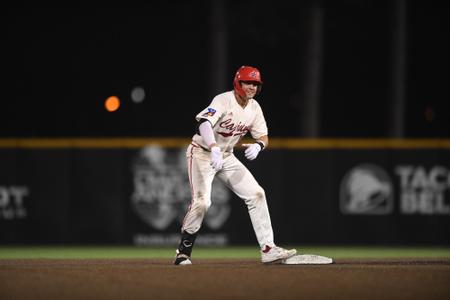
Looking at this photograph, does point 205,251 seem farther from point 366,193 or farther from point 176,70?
point 176,70

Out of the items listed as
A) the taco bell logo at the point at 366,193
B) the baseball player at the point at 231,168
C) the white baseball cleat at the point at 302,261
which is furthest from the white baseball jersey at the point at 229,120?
the taco bell logo at the point at 366,193

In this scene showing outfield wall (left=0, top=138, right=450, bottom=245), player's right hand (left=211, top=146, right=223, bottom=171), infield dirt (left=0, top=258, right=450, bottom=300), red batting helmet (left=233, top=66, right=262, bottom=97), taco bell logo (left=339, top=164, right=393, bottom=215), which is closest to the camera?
infield dirt (left=0, top=258, right=450, bottom=300)

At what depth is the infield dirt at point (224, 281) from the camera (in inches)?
330

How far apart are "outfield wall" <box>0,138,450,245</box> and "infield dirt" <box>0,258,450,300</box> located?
504cm

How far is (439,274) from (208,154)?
8.35 ft

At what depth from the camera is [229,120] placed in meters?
10.4

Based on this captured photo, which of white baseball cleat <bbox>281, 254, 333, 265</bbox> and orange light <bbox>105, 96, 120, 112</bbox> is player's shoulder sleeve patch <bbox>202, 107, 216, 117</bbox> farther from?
orange light <bbox>105, 96, 120, 112</bbox>

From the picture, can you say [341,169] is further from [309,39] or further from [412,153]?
[309,39]

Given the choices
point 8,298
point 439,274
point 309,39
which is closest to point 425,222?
point 309,39

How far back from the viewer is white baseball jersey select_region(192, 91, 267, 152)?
10.2 m

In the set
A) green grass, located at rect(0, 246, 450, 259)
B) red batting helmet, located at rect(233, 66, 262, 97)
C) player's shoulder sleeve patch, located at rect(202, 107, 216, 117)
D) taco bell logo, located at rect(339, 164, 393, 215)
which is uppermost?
red batting helmet, located at rect(233, 66, 262, 97)

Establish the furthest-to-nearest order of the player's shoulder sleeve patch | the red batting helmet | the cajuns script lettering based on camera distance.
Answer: the cajuns script lettering
the red batting helmet
the player's shoulder sleeve patch

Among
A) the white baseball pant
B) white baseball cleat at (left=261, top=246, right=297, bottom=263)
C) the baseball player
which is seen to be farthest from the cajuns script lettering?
white baseball cleat at (left=261, top=246, right=297, bottom=263)

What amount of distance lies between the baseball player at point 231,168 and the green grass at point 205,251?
3.23 m
